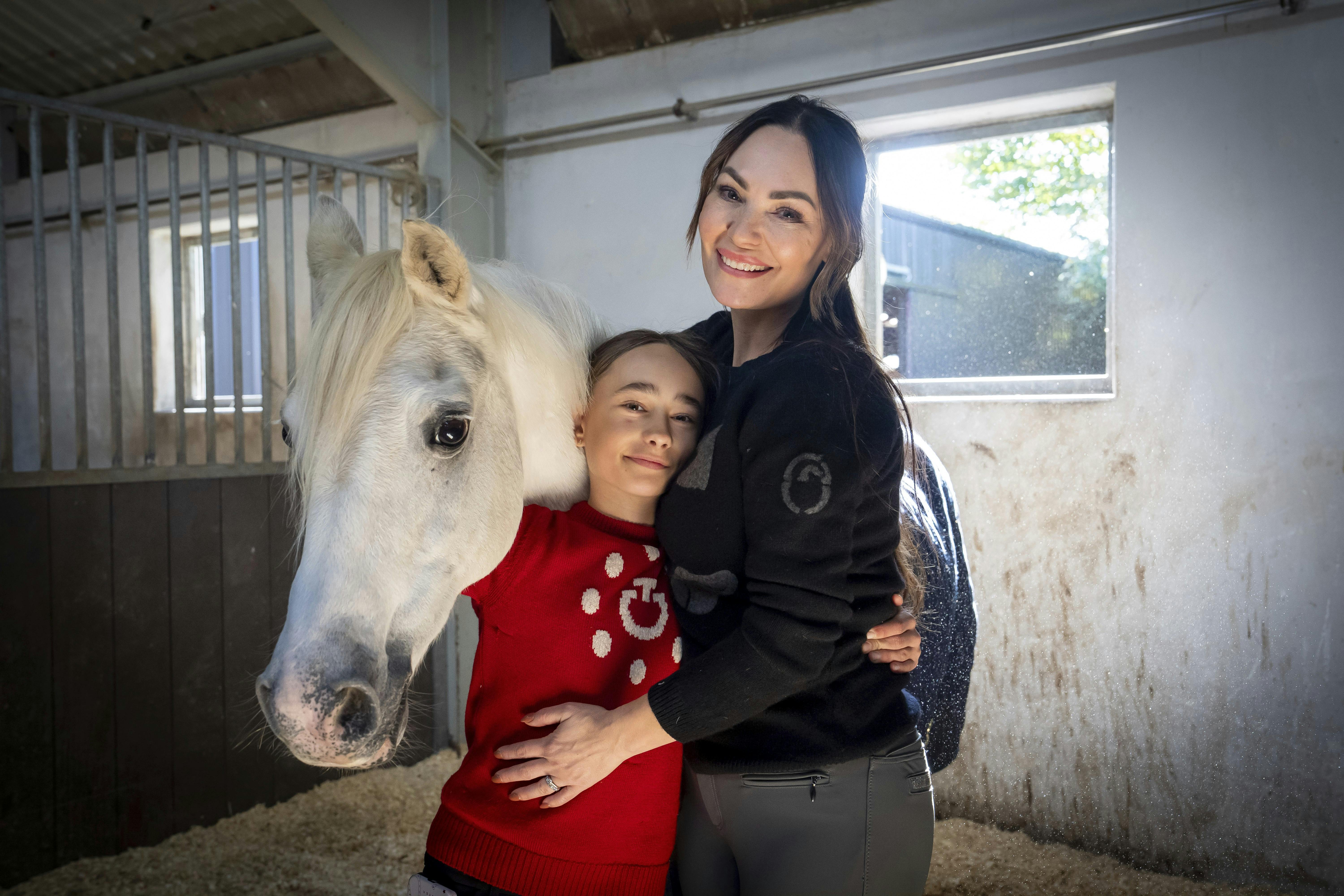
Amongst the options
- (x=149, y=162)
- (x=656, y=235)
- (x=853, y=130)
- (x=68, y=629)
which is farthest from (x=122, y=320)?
(x=853, y=130)

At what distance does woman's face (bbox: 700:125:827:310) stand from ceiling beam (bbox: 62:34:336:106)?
288 centimetres

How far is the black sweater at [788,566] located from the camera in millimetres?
755

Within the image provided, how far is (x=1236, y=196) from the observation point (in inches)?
81.2

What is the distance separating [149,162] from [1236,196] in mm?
4524

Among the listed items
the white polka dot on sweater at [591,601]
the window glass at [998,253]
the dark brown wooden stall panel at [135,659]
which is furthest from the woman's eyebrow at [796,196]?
the window glass at [998,253]

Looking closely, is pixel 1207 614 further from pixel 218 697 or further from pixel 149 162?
pixel 149 162

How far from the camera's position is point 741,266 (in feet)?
3.37

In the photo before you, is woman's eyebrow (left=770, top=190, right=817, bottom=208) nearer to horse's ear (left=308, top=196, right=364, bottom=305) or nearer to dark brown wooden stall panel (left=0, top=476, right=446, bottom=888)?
horse's ear (left=308, top=196, right=364, bottom=305)

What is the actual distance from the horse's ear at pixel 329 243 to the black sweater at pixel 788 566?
24.8 inches

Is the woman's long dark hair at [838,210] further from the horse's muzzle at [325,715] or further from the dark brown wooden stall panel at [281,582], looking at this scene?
the dark brown wooden stall panel at [281,582]

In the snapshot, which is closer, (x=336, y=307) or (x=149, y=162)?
(x=336, y=307)

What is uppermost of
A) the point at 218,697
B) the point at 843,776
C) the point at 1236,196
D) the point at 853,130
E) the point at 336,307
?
the point at 1236,196

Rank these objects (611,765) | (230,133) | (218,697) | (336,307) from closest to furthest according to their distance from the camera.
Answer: (611,765) → (336,307) → (218,697) → (230,133)

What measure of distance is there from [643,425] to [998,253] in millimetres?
1894
